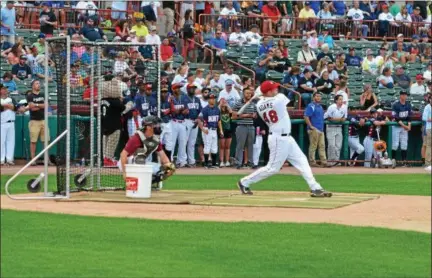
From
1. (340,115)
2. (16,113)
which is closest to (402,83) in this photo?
(340,115)

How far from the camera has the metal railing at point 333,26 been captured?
34.3 metres

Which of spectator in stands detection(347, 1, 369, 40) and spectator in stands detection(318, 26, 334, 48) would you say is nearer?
spectator in stands detection(318, 26, 334, 48)

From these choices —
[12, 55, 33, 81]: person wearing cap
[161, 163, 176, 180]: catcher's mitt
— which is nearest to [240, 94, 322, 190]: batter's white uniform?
[161, 163, 176, 180]: catcher's mitt

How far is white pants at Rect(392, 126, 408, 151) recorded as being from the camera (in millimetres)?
30875

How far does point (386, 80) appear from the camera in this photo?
3316 cm

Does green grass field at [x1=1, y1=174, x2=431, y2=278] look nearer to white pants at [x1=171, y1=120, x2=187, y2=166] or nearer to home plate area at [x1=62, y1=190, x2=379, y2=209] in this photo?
home plate area at [x1=62, y1=190, x2=379, y2=209]

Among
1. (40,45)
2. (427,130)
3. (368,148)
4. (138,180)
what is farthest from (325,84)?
(138,180)

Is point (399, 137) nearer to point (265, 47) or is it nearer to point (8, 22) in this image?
point (265, 47)

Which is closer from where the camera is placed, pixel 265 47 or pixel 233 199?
pixel 233 199

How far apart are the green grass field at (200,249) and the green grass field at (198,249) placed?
0.01 m

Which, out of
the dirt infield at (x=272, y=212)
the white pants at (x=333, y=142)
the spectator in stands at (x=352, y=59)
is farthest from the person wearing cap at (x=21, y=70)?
the spectator in stands at (x=352, y=59)

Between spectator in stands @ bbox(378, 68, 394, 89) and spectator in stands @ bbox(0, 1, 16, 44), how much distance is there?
1089 centimetres

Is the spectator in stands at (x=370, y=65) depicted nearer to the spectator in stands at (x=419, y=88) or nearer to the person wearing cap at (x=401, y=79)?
the person wearing cap at (x=401, y=79)

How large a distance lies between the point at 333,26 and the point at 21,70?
1231 cm
